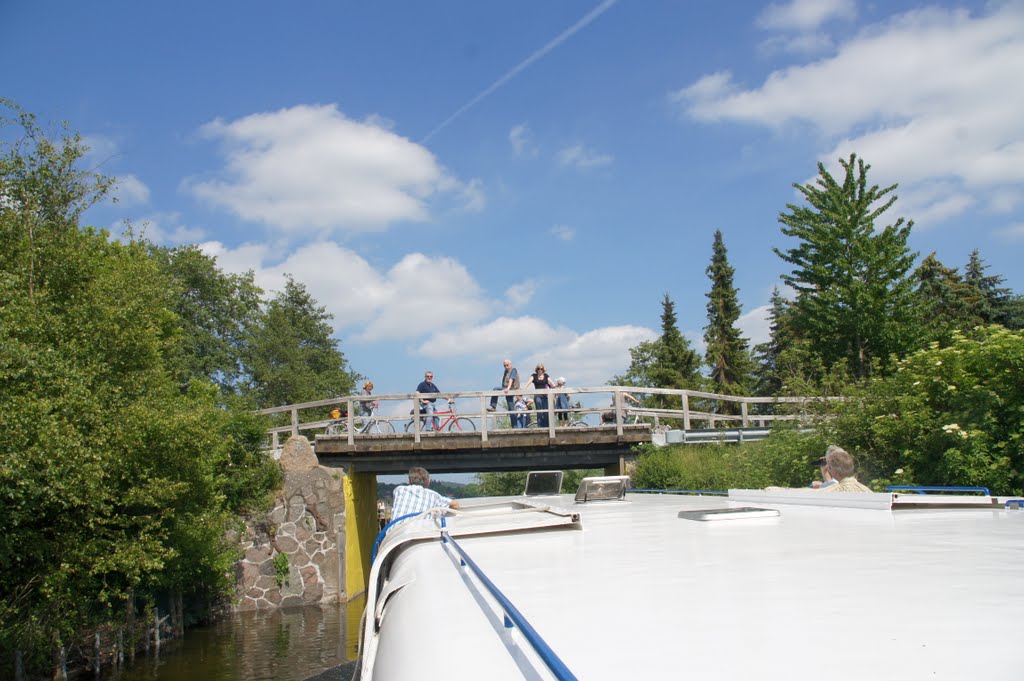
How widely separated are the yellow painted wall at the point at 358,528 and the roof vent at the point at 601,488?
1203 centimetres

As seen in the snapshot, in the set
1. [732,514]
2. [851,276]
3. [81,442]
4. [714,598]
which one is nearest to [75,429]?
[81,442]

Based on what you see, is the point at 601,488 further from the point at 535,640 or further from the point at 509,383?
the point at 509,383

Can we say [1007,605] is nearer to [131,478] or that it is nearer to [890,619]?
[890,619]

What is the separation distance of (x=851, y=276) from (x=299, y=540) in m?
15.6

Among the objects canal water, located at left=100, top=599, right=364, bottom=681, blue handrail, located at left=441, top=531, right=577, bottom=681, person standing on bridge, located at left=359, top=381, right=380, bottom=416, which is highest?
person standing on bridge, located at left=359, top=381, right=380, bottom=416

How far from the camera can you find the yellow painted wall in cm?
1969

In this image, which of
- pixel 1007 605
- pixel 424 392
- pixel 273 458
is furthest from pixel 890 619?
pixel 273 458

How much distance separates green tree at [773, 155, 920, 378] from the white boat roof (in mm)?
16621

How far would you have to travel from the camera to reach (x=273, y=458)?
19531 mm

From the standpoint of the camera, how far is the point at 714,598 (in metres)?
2.66

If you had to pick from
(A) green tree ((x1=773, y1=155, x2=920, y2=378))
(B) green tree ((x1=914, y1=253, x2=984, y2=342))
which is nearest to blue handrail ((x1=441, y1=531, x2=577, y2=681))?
(A) green tree ((x1=773, y1=155, x2=920, y2=378))

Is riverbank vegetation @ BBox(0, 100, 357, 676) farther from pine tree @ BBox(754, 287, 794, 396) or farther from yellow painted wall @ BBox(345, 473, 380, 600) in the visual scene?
pine tree @ BBox(754, 287, 794, 396)

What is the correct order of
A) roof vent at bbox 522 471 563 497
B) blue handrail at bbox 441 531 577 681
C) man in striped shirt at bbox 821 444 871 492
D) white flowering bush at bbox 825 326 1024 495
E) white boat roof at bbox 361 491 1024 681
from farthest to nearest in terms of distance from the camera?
roof vent at bbox 522 471 563 497 → white flowering bush at bbox 825 326 1024 495 → man in striped shirt at bbox 821 444 871 492 → white boat roof at bbox 361 491 1024 681 → blue handrail at bbox 441 531 577 681

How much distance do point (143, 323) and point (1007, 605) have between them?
12.0 metres
